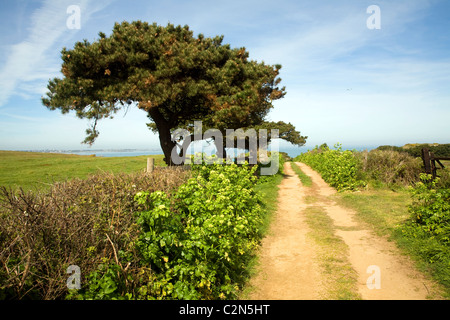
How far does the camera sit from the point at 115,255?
3.37m

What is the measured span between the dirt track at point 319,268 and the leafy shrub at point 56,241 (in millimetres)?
2581

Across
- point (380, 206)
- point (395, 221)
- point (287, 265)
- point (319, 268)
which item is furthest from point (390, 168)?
point (287, 265)

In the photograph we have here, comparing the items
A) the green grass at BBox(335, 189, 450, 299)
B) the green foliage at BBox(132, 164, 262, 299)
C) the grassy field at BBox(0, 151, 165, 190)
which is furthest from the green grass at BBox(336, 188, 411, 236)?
the grassy field at BBox(0, 151, 165, 190)

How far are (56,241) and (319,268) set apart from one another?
478 centimetres

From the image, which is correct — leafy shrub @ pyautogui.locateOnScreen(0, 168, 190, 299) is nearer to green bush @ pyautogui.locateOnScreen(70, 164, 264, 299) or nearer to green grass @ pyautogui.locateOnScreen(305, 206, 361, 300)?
green bush @ pyautogui.locateOnScreen(70, 164, 264, 299)

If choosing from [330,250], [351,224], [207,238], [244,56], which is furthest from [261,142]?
[207,238]

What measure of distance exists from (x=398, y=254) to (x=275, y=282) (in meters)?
3.19

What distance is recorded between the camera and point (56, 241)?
3.31m

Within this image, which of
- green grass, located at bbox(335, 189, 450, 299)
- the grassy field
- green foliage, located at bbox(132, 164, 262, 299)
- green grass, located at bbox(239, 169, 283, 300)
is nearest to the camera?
green foliage, located at bbox(132, 164, 262, 299)

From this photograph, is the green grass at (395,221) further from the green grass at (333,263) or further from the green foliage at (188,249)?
the green foliage at (188,249)

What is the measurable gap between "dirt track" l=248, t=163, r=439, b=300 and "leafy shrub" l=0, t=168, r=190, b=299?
2.58 m

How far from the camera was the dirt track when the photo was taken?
14.0 feet

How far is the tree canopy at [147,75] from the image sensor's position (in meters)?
11.1
